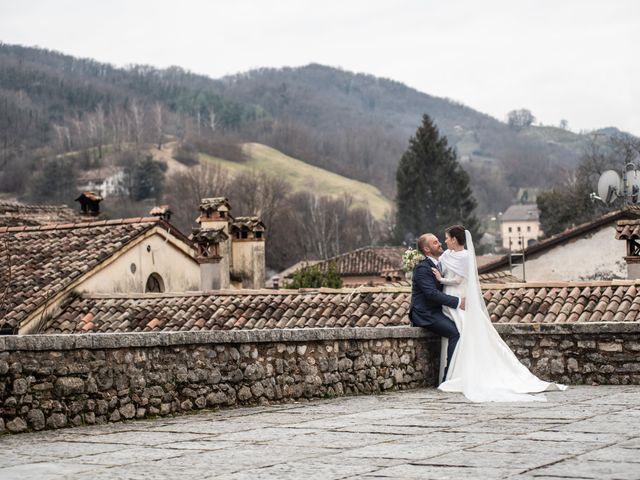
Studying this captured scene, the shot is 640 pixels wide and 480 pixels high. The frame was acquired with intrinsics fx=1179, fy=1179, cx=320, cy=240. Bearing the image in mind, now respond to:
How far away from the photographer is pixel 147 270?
2853 centimetres

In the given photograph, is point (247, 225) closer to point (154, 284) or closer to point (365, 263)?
point (154, 284)

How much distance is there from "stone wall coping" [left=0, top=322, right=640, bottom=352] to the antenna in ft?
33.7

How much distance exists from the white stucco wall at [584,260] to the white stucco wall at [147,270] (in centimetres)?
1300

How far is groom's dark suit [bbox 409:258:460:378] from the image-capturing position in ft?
41.4

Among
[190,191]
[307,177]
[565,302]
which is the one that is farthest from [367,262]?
[307,177]

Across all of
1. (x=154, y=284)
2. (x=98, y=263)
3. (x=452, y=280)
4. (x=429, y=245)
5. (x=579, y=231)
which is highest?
(x=579, y=231)

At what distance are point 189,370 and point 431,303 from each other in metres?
3.59

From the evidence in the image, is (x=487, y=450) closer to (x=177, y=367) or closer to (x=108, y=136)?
(x=177, y=367)

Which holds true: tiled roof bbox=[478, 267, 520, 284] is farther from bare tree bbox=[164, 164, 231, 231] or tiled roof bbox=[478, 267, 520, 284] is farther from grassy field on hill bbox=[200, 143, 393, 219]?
grassy field on hill bbox=[200, 143, 393, 219]

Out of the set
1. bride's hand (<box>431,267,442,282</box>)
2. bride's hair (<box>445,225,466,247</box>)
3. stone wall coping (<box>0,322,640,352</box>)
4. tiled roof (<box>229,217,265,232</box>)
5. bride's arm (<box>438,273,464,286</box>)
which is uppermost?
tiled roof (<box>229,217,265,232</box>)

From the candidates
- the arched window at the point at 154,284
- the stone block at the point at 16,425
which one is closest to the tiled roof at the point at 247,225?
the arched window at the point at 154,284

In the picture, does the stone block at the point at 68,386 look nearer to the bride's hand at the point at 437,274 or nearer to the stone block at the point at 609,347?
the bride's hand at the point at 437,274

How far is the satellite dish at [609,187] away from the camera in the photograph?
891 inches

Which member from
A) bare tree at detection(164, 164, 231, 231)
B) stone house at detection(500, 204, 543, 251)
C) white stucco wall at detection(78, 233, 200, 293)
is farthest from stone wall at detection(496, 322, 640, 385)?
stone house at detection(500, 204, 543, 251)
